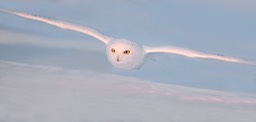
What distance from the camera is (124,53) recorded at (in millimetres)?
57594

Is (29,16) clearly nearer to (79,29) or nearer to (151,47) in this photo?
(79,29)

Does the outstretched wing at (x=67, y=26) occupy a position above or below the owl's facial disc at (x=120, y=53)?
above

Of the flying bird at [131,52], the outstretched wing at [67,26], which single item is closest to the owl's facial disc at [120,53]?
the flying bird at [131,52]

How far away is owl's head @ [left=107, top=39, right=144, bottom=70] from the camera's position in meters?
57.5

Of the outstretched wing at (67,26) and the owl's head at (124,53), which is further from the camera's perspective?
the outstretched wing at (67,26)

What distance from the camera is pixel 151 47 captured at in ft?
199

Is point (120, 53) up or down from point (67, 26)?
down

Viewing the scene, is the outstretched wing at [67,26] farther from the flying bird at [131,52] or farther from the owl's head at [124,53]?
the owl's head at [124,53]

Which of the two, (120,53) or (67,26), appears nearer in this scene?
(120,53)

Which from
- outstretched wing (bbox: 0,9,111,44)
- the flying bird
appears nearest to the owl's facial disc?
the flying bird

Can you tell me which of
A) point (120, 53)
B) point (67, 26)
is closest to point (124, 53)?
point (120, 53)

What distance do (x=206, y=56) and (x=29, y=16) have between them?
19.4 meters

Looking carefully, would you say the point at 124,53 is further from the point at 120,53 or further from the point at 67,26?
the point at 67,26

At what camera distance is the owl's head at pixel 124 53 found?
57.5 meters
